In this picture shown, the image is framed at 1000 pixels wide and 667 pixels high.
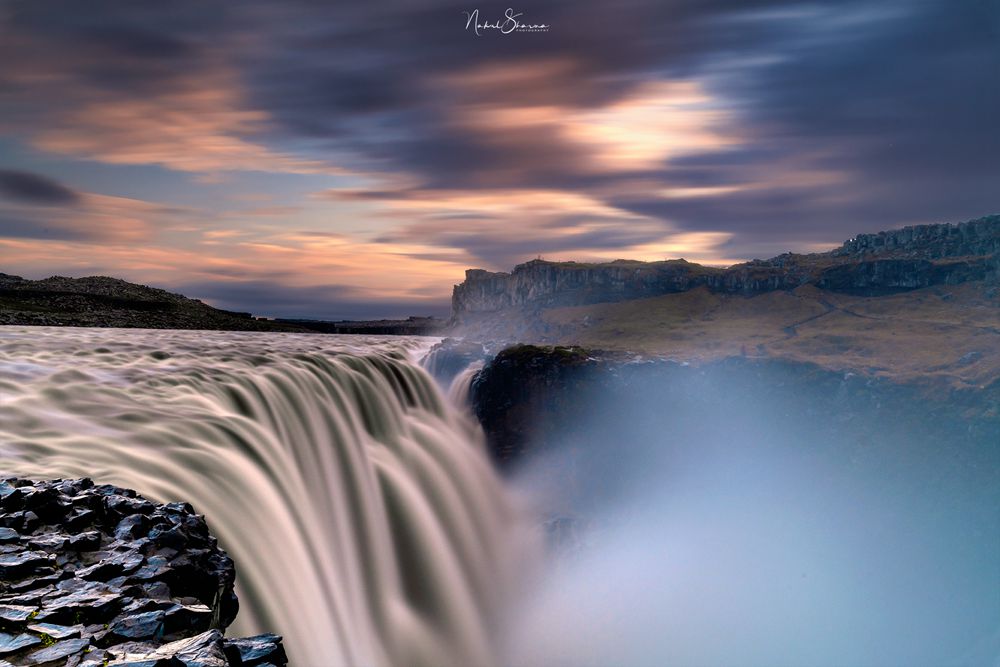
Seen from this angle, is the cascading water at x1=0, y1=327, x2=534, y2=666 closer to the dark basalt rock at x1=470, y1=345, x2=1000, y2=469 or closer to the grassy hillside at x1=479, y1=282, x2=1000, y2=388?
the dark basalt rock at x1=470, y1=345, x2=1000, y2=469

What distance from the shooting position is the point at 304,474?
808 inches

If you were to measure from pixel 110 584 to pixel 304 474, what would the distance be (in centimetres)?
1390

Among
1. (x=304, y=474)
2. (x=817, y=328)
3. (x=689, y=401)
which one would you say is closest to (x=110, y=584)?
(x=304, y=474)

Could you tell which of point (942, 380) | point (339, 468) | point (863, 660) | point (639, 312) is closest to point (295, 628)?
point (339, 468)

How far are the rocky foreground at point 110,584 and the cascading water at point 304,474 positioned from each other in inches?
114

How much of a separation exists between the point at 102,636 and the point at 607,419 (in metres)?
61.9

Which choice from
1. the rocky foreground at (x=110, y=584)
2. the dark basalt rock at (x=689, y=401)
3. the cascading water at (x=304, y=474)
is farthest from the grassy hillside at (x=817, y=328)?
the rocky foreground at (x=110, y=584)

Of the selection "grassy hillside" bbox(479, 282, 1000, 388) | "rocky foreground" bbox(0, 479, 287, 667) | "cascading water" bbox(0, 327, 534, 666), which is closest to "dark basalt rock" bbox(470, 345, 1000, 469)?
"grassy hillside" bbox(479, 282, 1000, 388)

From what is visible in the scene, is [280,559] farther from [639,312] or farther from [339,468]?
[639,312]

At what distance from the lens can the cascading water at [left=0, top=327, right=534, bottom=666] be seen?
43.8ft

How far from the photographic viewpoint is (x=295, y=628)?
12.3 m

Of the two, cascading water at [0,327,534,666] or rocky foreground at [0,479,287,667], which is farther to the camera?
cascading water at [0,327,534,666]

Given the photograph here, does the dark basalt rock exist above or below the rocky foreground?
below

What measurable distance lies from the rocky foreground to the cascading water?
114 inches
